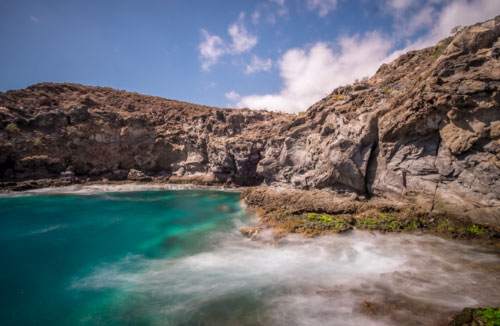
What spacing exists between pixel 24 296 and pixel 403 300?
11900mm

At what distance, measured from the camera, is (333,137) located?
52.9 feet

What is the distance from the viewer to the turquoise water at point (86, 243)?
661 cm

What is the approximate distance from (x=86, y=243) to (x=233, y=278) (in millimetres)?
9095

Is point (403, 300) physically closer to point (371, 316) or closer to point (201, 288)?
point (371, 316)

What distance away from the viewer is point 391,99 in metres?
13.6

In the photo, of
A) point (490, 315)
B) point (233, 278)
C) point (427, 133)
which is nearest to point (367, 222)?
point (427, 133)

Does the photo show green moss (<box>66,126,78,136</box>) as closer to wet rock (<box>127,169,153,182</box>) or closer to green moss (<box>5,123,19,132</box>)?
green moss (<box>5,123,19,132</box>)

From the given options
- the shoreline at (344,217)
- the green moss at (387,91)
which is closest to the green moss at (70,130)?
the shoreline at (344,217)

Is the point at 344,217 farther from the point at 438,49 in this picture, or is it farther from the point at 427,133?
the point at 438,49

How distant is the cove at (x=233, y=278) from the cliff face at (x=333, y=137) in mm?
3531

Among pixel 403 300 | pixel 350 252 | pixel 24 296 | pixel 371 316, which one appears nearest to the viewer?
pixel 371 316

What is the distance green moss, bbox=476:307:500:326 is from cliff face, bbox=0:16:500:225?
20.4ft

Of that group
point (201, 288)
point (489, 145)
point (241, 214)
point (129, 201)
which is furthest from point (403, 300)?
point (129, 201)

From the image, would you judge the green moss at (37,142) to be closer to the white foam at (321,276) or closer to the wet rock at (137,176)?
the wet rock at (137,176)
